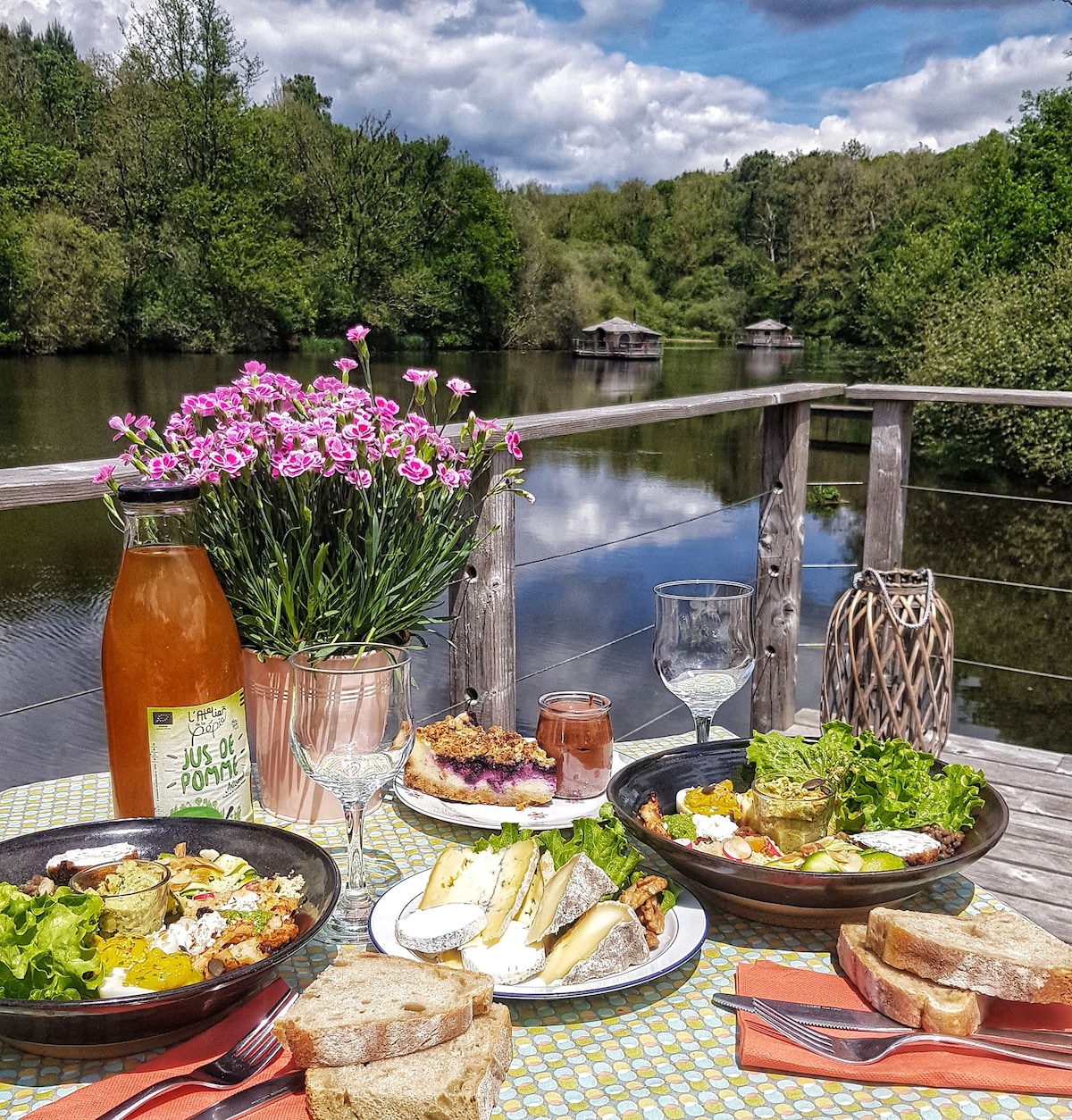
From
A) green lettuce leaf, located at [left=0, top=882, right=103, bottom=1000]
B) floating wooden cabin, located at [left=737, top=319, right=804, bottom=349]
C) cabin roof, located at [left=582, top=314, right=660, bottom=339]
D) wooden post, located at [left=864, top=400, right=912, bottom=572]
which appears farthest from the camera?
floating wooden cabin, located at [left=737, top=319, right=804, bottom=349]

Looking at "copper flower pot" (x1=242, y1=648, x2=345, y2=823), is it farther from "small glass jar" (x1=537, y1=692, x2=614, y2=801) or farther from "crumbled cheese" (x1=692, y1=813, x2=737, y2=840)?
"crumbled cheese" (x1=692, y1=813, x2=737, y2=840)

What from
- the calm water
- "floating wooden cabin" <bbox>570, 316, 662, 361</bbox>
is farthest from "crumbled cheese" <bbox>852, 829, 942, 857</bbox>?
"floating wooden cabin" <bbox>570, 316, 662, 361</bbox>

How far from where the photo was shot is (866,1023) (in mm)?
→ 822

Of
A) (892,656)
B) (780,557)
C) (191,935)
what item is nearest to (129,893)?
(191,935)

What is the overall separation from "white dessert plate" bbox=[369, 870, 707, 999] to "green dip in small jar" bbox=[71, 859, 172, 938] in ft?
0.57

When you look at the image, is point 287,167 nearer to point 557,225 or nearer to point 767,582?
point 557,225

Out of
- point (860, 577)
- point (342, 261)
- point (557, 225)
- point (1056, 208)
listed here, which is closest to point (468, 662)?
point (860, 577)

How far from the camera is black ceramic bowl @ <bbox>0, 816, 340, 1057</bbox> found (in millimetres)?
730

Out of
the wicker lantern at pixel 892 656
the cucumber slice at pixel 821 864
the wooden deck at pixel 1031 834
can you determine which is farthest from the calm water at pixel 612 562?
the cucumber slice at pixel 821 864

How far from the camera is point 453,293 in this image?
4872cm

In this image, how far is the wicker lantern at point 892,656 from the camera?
1690 millimetres

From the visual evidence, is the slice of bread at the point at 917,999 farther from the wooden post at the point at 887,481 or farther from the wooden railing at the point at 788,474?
the wooden post at the point at 887,481

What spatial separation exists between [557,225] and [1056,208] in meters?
42.1

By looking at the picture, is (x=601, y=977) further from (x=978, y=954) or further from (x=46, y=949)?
(x=46, y=949)
